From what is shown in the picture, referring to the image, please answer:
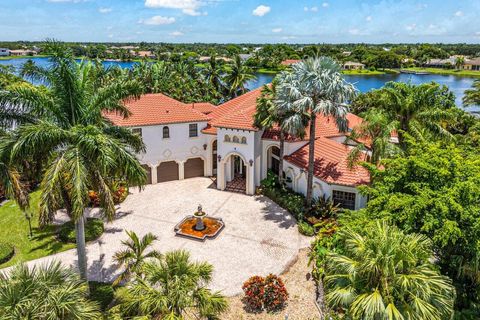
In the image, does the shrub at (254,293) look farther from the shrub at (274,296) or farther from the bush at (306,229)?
the bush at (306,229)

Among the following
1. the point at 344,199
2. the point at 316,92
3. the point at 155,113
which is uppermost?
the point at 316,92

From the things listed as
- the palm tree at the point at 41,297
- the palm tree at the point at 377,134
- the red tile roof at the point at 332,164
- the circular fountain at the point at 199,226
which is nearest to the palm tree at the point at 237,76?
the red tile roof at the point at 332,164

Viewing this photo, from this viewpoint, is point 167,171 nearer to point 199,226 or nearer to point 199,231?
point 199,226

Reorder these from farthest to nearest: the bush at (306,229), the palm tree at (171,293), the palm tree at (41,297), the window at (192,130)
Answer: the window at (192,130) → the bush at (306,229) → the palm tree at (171,293) → the palm tree at (41,297)

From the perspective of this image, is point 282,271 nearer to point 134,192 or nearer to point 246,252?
point 246,252

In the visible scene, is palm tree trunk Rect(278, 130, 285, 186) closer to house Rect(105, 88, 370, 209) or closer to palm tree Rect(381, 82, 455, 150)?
house Rect(105, 88, 370, 209)

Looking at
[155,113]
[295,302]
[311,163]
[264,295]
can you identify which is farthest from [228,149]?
[295,302]
